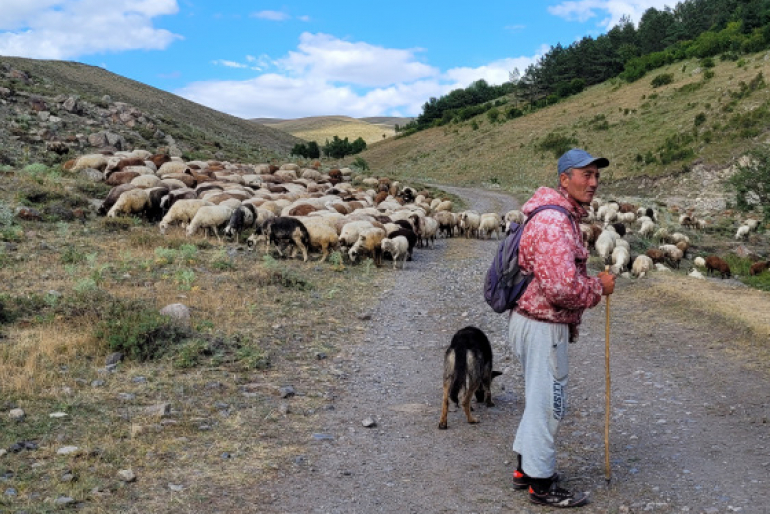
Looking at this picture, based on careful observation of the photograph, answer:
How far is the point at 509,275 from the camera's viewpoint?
424cm

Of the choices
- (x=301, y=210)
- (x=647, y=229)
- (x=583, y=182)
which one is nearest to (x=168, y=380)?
(x=583, y=182)

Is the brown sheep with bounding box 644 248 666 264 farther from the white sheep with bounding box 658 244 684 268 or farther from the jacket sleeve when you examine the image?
the jacket sleeve

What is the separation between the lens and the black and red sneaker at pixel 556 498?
4.25 meters

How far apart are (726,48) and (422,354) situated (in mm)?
57072

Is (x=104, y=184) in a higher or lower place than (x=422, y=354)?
higher

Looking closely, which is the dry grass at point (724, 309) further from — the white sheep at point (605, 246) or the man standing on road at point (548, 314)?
the man standing on road at point (548, 314)

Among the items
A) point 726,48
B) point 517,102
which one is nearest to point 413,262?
point 726,48

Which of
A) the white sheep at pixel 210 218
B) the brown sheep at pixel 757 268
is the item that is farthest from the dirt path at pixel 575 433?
the brown sheep at pixel 757 268

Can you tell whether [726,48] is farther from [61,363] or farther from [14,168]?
[61,363]

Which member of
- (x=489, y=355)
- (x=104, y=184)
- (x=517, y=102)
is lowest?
(x=489, y=355)

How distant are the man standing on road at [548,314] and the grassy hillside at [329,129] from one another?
115637 millimetres

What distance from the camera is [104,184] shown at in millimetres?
19766

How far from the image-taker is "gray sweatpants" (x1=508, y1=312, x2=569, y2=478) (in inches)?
165

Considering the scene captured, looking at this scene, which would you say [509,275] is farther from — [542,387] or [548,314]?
[542,387]
